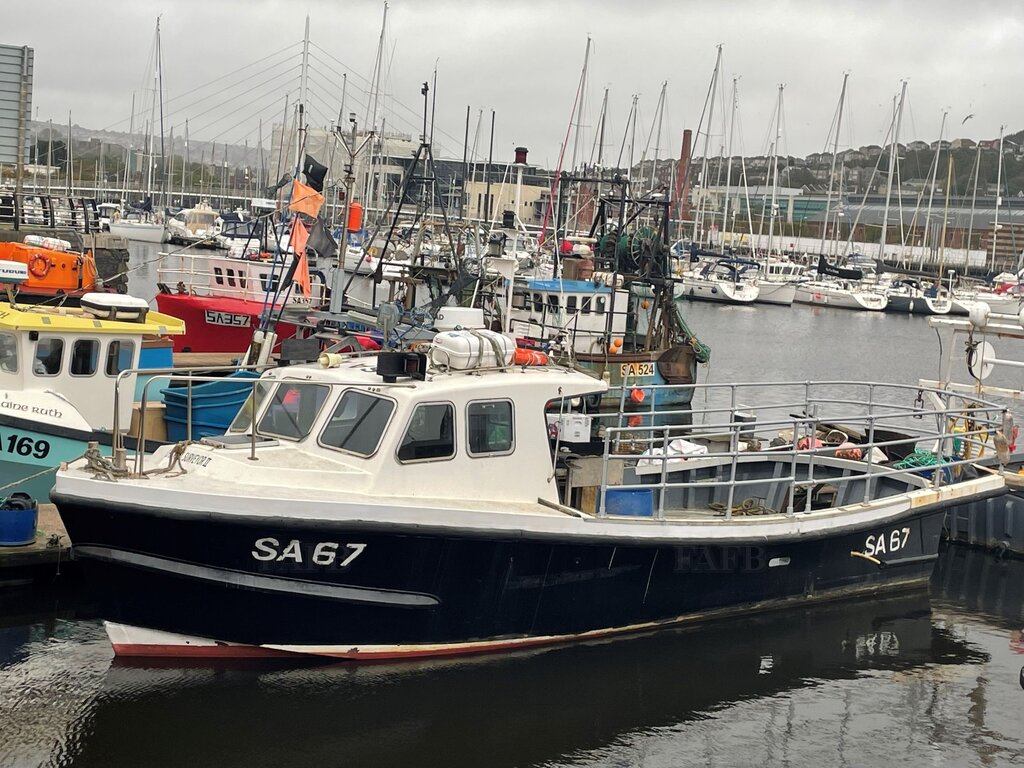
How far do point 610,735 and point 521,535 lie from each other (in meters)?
2.09

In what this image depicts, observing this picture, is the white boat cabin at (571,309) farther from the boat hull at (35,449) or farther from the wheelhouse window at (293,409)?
the wheelhouse window at (293,409)

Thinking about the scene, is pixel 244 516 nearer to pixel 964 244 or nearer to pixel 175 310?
pixel 175 310

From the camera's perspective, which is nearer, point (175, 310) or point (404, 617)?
point (404, 617)

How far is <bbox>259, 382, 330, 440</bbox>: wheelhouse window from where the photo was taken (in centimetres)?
1207

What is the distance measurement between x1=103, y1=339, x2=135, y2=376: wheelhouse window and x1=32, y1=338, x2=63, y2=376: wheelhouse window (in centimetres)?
62

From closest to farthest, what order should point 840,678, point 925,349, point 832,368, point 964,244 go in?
point 840,678, point 832,368, point 925,349, point 964,244

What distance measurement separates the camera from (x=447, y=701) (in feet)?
38.2

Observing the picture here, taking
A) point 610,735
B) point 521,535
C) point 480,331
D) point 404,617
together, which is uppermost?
point 480,331

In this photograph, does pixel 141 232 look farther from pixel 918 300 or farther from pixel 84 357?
pixel 84 357

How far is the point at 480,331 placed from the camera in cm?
1308

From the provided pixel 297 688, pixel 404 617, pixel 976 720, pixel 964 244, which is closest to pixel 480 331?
pixel 404 617

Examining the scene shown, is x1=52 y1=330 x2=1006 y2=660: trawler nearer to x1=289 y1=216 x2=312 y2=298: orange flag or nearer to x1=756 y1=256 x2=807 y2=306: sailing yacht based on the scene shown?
x1=289 y1=216 x2=312 y2=298: orange flag

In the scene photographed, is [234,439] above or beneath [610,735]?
above

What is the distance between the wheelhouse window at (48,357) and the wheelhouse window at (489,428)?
22.2ft
